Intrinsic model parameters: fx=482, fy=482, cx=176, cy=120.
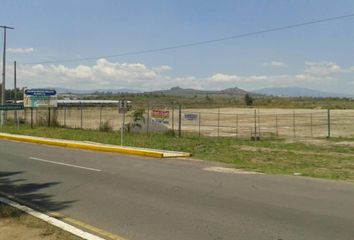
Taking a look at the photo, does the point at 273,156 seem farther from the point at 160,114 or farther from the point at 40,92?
the point at 40,92

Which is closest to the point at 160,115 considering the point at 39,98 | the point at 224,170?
the point at 39,98

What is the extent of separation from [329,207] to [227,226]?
7.82ft

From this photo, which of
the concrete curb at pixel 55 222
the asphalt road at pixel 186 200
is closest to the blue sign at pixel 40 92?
the asphalt road at pixel 186 200

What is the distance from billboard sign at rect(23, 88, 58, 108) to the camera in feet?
121

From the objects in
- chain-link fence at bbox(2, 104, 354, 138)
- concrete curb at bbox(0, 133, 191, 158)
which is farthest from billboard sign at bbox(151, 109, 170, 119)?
concrete curb at bbox(0, 133, 191, 158)

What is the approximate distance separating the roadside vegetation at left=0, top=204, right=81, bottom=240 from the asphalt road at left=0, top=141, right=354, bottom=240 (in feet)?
2.49

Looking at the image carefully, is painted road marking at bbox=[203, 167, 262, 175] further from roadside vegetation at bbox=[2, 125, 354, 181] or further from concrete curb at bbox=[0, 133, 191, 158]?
concrete curb at bbox=[0, 133, 191, 158]

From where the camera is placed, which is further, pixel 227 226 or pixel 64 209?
pixel 64 209

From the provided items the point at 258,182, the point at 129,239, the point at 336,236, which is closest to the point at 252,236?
the point at 336,236

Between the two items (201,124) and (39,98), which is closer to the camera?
(39,98)

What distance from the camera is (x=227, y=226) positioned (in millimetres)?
7227

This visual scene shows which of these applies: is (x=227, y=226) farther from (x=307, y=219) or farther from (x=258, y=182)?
(x=258, y=182)

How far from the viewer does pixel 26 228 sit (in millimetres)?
6840

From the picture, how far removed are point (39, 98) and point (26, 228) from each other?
104 ft
